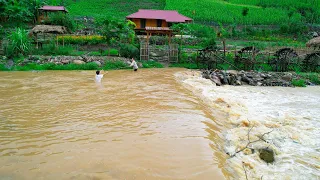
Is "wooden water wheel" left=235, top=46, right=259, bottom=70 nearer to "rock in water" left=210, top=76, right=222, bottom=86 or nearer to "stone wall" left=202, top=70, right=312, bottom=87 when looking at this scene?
"stone wall" left=202, top=70, right=312, bottom=87

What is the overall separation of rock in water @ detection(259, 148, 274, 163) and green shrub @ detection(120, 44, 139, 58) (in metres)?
15.5

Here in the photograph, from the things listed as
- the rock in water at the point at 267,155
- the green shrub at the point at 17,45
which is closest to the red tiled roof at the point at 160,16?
the green shrub at the point at 17,45

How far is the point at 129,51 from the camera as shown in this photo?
65.8 ft

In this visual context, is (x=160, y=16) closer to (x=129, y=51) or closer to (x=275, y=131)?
(x=129, y=51)

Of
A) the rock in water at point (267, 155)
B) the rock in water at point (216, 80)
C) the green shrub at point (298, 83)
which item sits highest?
the rock in water at point (216, 80)

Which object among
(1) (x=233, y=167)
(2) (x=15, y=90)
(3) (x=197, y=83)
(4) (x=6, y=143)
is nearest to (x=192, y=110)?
(1) (x=233, y=167)

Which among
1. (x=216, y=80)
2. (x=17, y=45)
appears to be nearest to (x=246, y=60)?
(x=216, y=80)

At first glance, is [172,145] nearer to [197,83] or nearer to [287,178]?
[287,178]

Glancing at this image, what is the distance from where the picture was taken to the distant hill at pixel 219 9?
39750mm

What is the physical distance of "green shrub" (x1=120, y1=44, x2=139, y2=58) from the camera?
20.0 meters

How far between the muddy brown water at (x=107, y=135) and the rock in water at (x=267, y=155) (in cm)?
98

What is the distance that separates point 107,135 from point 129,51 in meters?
14.7

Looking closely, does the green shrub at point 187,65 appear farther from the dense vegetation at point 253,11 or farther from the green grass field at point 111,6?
the green grass field at point 111,6

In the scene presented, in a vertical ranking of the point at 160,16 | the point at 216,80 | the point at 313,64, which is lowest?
the point at 216,80
